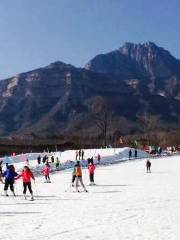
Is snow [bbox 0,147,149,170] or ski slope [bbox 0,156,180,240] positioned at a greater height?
snow [bbox 0,147,149,170]

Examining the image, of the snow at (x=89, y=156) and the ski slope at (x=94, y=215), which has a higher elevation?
the snow at (x=89, y=156)

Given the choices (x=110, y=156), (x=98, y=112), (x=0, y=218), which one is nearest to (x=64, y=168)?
(x=110, y=156)

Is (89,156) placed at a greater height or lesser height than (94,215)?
greater

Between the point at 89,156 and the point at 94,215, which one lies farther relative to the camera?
the point at 89,156

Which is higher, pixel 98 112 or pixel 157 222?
pixel 98 112

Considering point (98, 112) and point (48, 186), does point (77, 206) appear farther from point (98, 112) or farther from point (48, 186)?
point (98, 112)

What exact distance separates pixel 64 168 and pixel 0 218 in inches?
1394

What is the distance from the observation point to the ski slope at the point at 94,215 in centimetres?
1545

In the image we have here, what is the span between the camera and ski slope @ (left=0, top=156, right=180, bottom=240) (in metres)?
15.5

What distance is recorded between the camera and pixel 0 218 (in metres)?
18.8

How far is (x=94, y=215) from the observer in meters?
19.4

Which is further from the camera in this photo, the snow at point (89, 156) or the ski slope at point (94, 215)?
the snow at point (89, 156)

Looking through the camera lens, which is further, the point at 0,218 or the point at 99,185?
the point at 99,185

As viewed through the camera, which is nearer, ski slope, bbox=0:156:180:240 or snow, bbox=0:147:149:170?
ski slope, bbox=0:156:180:240
